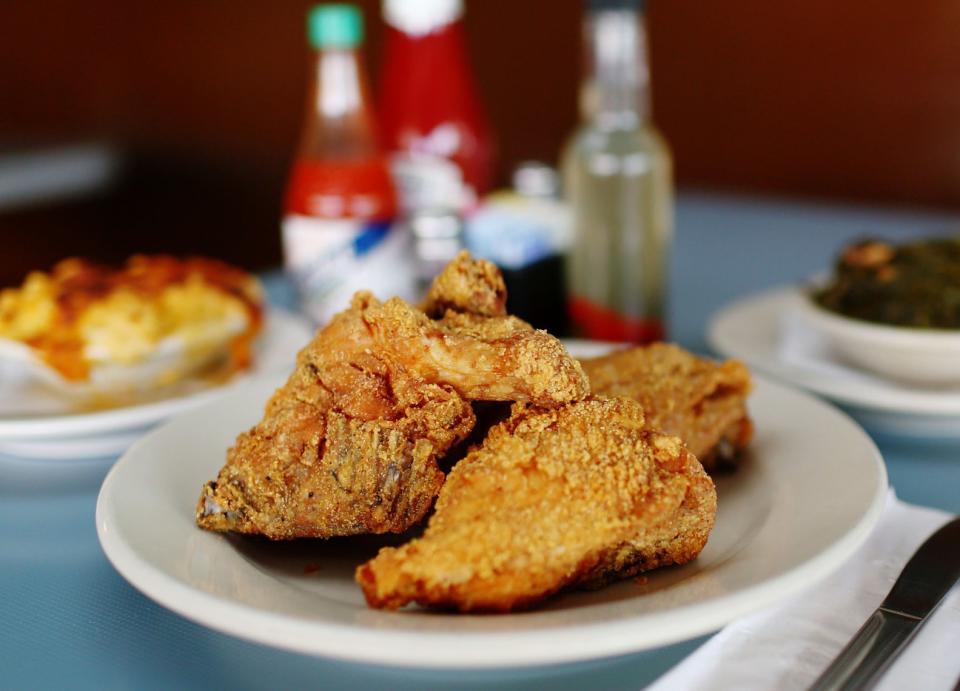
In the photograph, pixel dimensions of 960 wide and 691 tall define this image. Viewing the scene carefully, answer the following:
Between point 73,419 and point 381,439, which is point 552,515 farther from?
point 73,419

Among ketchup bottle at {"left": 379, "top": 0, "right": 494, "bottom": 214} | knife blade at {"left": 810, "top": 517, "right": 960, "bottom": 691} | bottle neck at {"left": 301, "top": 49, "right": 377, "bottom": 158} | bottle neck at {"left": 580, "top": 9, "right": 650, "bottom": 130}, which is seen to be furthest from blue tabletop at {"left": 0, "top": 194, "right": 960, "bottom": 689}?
ketchup bottle at {"left": 379, "top": 0, "right": 494, "bottom": 214}

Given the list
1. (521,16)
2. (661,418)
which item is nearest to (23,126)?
(521,16)

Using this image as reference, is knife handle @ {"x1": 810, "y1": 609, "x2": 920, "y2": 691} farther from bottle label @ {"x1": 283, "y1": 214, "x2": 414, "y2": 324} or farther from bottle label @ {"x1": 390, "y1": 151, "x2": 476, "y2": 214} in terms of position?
bottle label @ {"x1": 390, "y1": 151, "x2": 476, "y2": 214}

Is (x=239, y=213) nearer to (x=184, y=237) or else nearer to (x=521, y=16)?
(x=184, y=237)

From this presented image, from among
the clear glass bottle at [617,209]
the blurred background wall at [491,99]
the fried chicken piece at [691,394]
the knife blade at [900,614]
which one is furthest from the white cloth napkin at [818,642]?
the blurred background wall at [491,99]

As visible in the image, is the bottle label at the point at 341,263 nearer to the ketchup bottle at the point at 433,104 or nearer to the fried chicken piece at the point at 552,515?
the ketchup bottle at the point at 433,104
